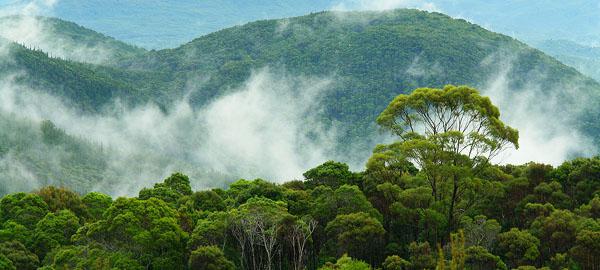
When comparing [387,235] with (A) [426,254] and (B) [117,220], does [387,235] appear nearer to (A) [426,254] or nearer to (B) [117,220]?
(A) [426,254]

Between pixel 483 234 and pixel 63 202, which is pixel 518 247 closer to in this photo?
pixel 483 234

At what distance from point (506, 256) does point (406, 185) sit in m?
10.4

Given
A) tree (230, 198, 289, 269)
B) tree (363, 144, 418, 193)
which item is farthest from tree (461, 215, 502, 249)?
tree (230, 198, 289, 269)

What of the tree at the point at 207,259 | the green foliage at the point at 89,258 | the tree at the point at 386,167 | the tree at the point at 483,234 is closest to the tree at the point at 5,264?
the green foliage at the point at 89,258

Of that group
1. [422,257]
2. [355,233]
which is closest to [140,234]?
[355,233]

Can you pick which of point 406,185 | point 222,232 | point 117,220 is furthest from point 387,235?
point 117,220

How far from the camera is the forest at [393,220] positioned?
55.7 metres

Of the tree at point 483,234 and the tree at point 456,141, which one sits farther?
the tree at point 483,234

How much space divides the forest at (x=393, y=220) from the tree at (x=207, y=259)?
0.26ft

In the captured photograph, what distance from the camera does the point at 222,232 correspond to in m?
61.2

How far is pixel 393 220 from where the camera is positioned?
67.0 m

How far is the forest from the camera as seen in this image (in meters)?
55.7

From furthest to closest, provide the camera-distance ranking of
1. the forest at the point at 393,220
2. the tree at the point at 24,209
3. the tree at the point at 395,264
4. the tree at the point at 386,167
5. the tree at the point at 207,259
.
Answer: the tree at the point at 24,209 → the tree at the point at 386,167 → the tree at the point at 207,259 → the forest at the point at 393,220 → the tree at the point at 395,264

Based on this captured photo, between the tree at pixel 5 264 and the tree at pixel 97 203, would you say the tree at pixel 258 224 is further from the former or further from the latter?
the tree at pixel 97 203
